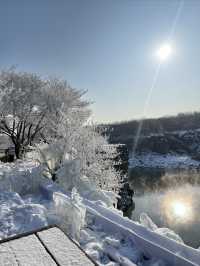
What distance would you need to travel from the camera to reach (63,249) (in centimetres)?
164

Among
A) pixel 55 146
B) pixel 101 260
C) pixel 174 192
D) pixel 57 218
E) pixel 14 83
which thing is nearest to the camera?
pixel 101 260

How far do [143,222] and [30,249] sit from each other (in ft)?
9.74

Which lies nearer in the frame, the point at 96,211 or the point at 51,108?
the point at 96,211

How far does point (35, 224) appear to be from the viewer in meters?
3.61

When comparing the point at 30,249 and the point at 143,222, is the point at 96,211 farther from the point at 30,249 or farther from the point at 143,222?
the point at 30,249

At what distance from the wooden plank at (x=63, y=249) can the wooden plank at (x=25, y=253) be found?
5 centimetres

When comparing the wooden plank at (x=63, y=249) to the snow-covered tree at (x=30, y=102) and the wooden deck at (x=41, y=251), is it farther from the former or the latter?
the snow-covered tree at (x=30, y=102)

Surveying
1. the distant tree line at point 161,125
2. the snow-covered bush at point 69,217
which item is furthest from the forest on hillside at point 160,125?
the snow-covered bush at point 69,217

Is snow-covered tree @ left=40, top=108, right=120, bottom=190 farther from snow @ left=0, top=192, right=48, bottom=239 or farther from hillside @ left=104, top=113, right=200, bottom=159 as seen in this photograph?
hillside @ left=104, top=113, right=200, bottom=159

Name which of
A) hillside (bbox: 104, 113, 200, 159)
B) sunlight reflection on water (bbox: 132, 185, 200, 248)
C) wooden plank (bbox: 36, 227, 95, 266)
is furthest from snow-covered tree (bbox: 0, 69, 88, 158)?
hillside (bbox: 104, 113, 200, 159)

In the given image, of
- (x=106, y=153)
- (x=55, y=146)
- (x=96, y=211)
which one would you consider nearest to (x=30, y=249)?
(x=96, y=211)

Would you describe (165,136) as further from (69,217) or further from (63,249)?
(63,249)

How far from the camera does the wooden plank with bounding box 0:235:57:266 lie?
149 centimetres

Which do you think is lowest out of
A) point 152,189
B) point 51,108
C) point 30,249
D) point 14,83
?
point 152,189
